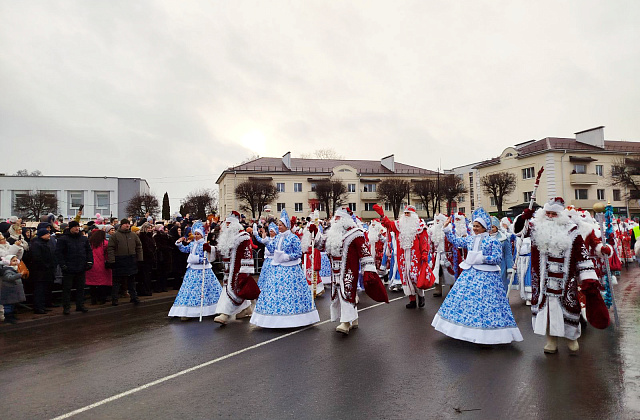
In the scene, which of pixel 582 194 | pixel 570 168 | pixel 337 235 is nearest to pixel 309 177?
pixel 570 168

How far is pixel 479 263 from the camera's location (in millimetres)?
7023

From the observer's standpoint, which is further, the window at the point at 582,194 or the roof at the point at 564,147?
the window at the point at 582,194

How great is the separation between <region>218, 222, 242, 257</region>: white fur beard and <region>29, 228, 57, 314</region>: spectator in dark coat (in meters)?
4.25

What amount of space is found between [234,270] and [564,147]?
51.6 metres

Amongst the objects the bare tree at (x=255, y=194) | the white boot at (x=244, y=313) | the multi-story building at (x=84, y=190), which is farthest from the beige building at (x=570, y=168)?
the multi-story building at (x=84, y=190)

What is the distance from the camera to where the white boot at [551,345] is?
21.1 feet

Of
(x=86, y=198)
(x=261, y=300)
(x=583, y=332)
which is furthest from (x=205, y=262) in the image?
(x=86, y=198)

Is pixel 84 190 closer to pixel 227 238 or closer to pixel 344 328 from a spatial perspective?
pixel 227 238

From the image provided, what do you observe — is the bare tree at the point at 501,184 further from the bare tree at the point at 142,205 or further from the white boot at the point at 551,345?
the white boot at the point at 551,345

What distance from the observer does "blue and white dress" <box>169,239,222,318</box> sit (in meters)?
9.56

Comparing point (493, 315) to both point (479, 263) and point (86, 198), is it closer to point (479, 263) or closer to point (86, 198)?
point (479, 263)

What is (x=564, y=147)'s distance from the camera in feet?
168

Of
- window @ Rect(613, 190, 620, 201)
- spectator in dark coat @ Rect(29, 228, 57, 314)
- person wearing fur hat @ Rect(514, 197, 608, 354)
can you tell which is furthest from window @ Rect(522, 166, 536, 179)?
spectator in dark coat @ Rect(29, 228, 57, 314)

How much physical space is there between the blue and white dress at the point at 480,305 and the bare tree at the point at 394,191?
158 feet
